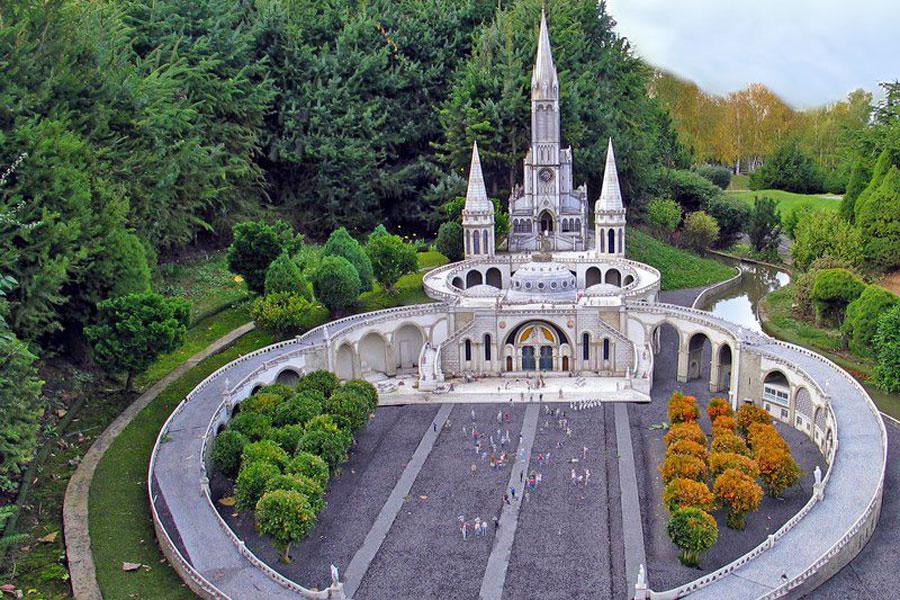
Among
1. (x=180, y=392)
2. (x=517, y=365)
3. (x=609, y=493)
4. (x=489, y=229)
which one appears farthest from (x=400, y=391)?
(x=489, y=229)

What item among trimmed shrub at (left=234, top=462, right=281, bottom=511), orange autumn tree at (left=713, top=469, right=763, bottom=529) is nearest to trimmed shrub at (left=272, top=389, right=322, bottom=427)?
trimmed shrub at (left=234, top=462, right=281, bottom=511)

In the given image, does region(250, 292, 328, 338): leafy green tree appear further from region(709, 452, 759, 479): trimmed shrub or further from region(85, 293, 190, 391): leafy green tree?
region(709, 452, 759, 479): trimmed shrub

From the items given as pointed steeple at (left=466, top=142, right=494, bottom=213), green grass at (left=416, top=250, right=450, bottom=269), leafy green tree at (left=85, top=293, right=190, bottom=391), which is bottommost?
green grass at (left=416, top=250, right=450, bottom=269)

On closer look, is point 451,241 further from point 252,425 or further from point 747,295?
point 252,425

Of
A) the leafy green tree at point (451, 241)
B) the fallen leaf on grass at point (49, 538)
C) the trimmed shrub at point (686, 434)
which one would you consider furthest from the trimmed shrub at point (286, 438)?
the leafy green tree at point (451, 241)

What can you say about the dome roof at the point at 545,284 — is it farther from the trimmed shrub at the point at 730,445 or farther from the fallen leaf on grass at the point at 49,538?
the fallen leaf on grass at the point at 49,538

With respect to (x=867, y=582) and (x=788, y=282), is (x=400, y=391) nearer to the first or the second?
(x=867, y=582)

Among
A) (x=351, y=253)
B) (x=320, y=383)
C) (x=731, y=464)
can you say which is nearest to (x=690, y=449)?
(x=731, y=464)
